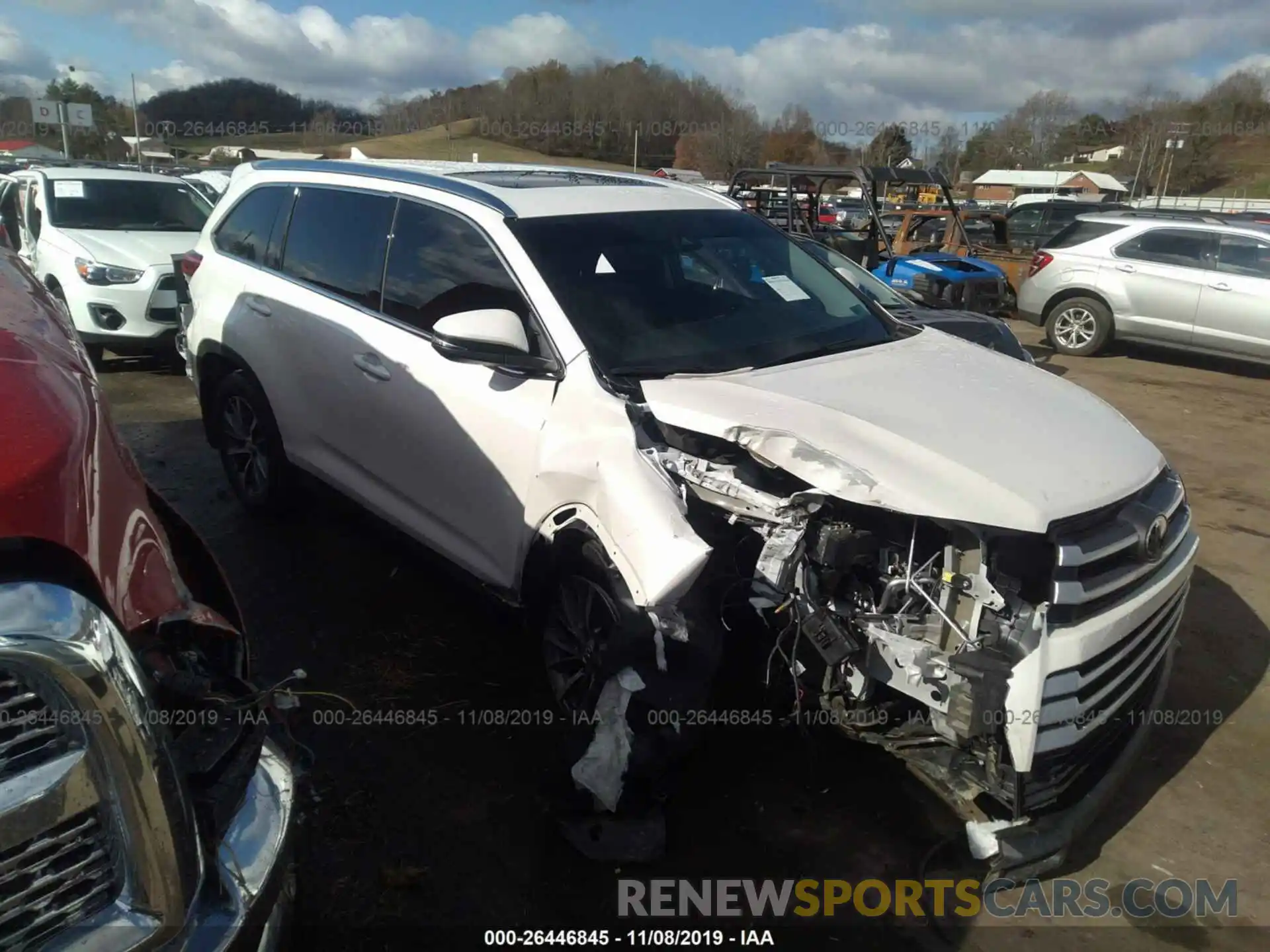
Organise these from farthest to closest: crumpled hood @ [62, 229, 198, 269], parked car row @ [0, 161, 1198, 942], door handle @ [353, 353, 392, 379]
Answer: crumpled hood @ [62, 229, 198, 269] < door handle @ [353, 353, 392, 379] < parked car row @ [0, 161, 1198, 942]

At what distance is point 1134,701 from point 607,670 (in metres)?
1.68

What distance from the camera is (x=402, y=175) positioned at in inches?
156

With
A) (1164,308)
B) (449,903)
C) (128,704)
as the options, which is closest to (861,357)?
(449,903)

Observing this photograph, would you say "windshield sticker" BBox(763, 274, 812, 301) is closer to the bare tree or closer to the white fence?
the white fence

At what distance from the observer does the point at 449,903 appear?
2600mm

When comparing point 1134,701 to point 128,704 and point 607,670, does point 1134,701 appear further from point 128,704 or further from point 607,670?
point 128,704

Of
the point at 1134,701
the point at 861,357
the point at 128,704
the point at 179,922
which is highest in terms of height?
the point at 861,357

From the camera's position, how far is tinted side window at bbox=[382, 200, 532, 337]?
335cm

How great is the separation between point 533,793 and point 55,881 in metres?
1.75

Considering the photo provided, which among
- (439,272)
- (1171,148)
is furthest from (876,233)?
(1171,148)

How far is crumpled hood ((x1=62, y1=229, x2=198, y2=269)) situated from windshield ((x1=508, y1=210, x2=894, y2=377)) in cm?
589

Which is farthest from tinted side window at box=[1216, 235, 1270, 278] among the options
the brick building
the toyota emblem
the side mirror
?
the brick building

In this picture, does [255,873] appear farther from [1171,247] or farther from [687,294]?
[1171,247]

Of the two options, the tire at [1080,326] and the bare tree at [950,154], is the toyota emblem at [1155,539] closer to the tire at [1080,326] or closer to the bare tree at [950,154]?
the tire at [1080,326]
